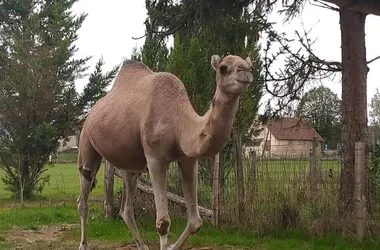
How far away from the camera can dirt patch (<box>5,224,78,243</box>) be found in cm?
948

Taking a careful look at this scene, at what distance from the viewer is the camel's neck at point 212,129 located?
4582 millimetres

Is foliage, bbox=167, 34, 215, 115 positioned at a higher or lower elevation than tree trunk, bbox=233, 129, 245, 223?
higher

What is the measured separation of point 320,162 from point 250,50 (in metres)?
2.37

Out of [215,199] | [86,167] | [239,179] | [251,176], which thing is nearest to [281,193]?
[251,176]

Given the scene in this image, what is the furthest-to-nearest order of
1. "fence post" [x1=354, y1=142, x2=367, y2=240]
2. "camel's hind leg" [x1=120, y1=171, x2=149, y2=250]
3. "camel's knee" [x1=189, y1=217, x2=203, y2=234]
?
"fence post" [x1=354, y1=142, x2=367, y2=240] → "camel's hind leg" [x1=120, y1=171, x2=149, y2=250] → "camel's knee" [x1=189, y1=217, x2=203, y2=234]

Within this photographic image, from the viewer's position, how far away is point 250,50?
10.4m

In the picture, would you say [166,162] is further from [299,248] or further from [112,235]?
[112,235]

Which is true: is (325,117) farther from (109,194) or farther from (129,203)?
(129,203)

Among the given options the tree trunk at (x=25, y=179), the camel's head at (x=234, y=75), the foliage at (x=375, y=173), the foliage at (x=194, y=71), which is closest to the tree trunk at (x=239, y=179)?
the foliage at (x=194, y=71)

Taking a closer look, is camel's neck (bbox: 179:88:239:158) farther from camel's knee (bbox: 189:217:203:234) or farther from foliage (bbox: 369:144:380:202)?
foliage (bbox: 369:144:380:202)

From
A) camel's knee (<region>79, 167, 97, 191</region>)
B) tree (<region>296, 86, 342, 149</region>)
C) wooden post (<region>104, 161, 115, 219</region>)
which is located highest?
tree (<region>296, 86, 342, 149</region>)

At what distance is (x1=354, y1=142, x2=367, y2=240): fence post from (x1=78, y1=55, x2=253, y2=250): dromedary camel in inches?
135

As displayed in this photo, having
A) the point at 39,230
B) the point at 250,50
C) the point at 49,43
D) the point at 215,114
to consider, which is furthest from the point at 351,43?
the point at 49,43

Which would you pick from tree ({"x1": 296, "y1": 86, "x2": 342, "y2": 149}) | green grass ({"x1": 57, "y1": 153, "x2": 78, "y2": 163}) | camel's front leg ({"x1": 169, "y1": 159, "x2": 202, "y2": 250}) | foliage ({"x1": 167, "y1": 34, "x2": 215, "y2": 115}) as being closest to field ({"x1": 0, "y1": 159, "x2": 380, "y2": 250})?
camel's front leg ({"x1": 169, "y1": 159, "x2": 202, "y2": 250})
